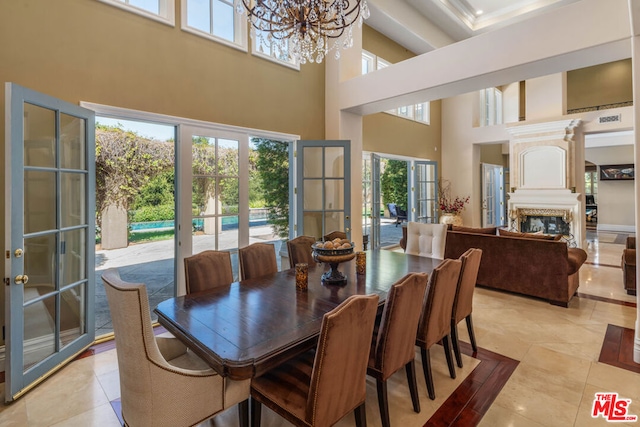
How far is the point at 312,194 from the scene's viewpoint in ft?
15.5

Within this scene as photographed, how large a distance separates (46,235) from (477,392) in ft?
11.2

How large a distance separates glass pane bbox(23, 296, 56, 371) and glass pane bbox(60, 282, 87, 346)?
0.32 ft

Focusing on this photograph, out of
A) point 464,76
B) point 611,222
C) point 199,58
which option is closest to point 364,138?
point 464,76

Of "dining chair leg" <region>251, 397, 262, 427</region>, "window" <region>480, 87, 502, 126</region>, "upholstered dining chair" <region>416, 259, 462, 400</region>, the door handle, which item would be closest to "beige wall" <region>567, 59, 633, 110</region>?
"window" <region>480, 87, 502, 126</region>

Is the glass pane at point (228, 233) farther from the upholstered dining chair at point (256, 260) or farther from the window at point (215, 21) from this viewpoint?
the window at point (215, 21)

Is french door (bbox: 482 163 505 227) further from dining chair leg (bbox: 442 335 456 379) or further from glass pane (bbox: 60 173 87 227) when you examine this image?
glass pane (bbox: 60 173 87 227)

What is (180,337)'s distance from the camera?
1.67 m

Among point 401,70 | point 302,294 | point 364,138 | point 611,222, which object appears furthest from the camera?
point 611,222

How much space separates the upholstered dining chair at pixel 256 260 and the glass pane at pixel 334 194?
1.95 meters

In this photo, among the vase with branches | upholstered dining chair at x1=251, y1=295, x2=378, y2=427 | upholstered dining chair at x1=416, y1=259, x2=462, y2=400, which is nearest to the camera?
upholstered dining chair at x1=251, y1=295, x2=378, y2=427

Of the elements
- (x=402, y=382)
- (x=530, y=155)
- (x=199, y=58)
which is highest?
(x=199, y=58)

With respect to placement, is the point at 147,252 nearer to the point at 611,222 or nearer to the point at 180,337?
the point at 180,337

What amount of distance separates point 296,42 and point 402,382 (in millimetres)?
2778

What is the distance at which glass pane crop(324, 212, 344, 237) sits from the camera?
4.78 metres
